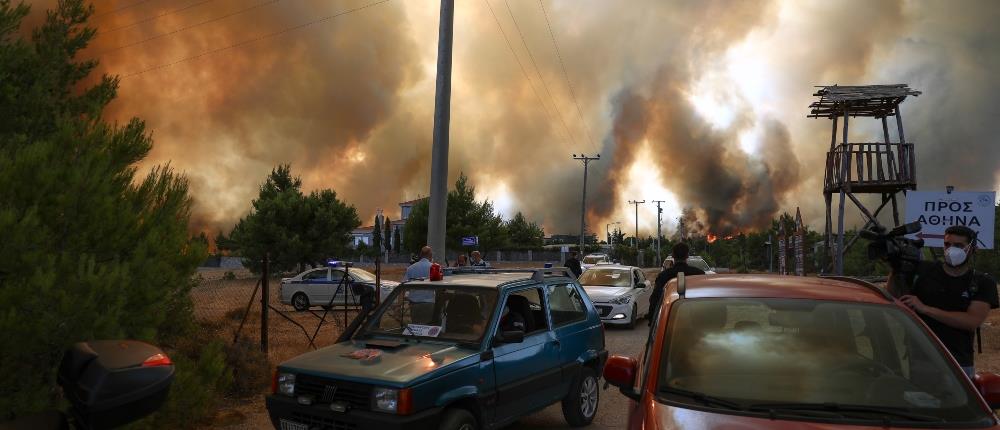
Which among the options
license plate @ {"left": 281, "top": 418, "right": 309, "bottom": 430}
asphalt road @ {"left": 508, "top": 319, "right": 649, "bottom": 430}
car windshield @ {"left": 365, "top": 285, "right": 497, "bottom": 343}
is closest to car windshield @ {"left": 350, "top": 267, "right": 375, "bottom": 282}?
asphalt road @ {"left": 508, "top": 319, "right": 649, "bottom": 430}

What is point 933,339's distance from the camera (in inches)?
134

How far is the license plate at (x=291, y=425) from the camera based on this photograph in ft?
16.0

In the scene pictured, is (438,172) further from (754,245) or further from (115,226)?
(754,245)

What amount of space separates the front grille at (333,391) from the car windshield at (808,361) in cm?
222

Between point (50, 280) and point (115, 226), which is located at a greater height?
point (115, 226)

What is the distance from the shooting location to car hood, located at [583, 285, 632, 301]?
15.4 meters

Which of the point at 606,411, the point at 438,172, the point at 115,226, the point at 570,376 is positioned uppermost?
the point at 438,172

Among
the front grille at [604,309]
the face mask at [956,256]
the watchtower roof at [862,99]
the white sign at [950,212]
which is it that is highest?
the watchtower roof at [862,99]

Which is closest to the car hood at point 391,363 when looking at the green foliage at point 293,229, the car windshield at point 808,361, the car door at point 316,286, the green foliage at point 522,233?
the car windshield at point 808,361

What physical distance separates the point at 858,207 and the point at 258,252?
29964 millimetres

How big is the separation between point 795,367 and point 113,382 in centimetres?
292

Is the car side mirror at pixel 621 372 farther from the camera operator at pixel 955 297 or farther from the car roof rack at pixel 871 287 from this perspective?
the camera operator at pixel 955 297

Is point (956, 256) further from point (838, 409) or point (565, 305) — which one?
point (565, 305)

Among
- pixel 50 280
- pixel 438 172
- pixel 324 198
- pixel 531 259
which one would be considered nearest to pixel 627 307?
pixel 438 172
